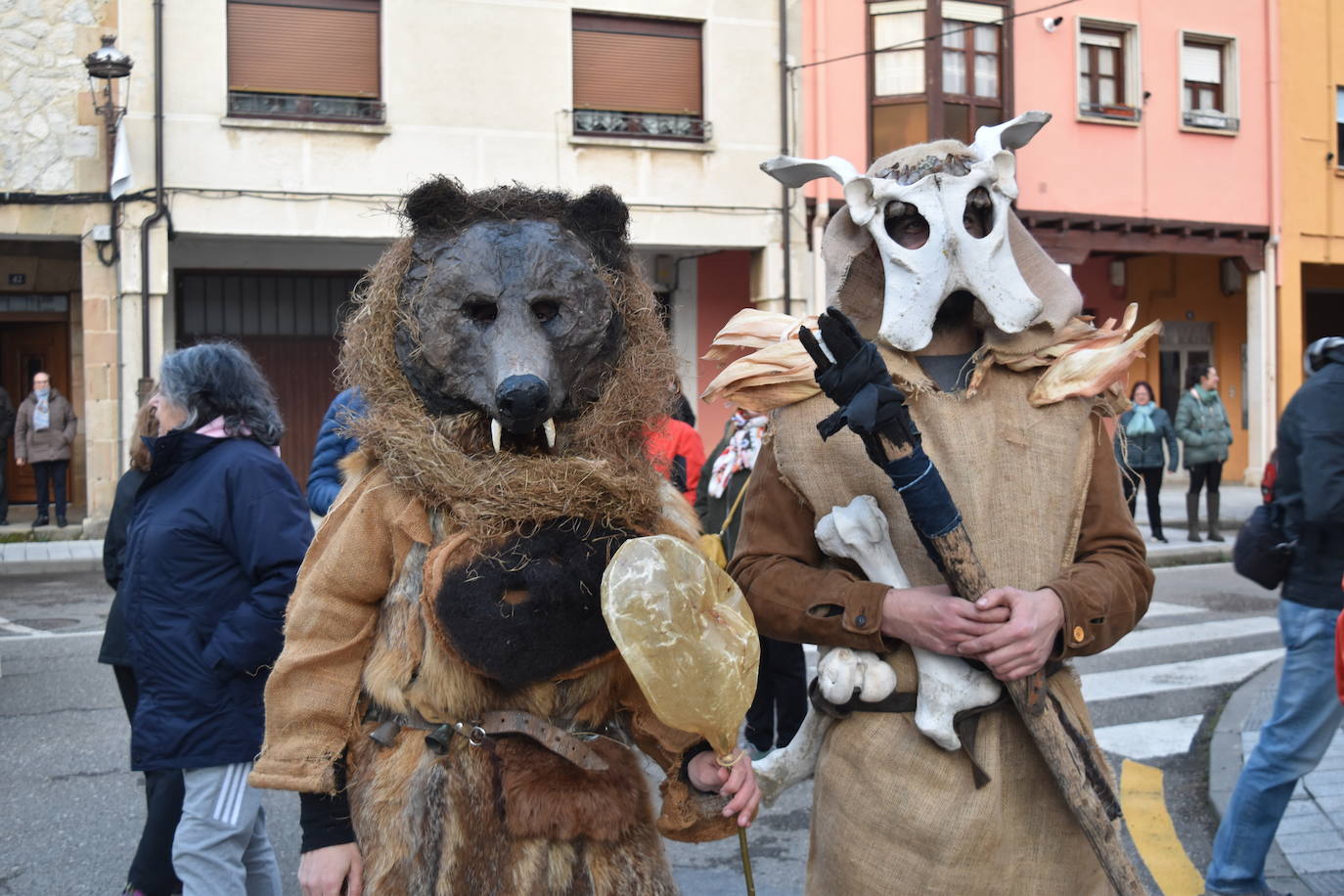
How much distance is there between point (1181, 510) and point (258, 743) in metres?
14.9

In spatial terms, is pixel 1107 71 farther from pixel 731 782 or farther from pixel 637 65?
pixel 731 782

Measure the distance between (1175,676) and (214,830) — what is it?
5.76 m

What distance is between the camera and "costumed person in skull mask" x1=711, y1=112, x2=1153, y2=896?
7.47 ft

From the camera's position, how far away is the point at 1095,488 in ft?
8.05

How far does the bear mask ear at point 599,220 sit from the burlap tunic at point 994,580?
0.48m

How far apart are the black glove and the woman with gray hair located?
1915mm

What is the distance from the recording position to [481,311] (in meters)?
2.27

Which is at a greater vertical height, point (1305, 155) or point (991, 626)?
point (1305, 155)

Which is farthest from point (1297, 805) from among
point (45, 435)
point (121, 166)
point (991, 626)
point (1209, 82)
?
point (1209, 82)

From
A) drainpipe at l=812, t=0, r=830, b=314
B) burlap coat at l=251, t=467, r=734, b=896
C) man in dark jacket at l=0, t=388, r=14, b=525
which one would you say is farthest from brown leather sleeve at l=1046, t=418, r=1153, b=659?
man in dark jacket at l=0, t=388, r=14, b=525

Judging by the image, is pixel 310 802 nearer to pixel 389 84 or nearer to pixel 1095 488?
pixel 1095 488

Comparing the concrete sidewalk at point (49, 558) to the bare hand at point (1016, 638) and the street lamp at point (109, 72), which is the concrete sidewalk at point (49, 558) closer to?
the street lamp at point (109, 72)

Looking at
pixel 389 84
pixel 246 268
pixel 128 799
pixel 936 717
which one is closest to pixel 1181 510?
pixel 389 84

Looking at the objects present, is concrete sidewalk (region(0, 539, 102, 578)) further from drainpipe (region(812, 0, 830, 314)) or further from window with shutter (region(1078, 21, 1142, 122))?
window with shutter (region(1078, 21, 1142, 122))
